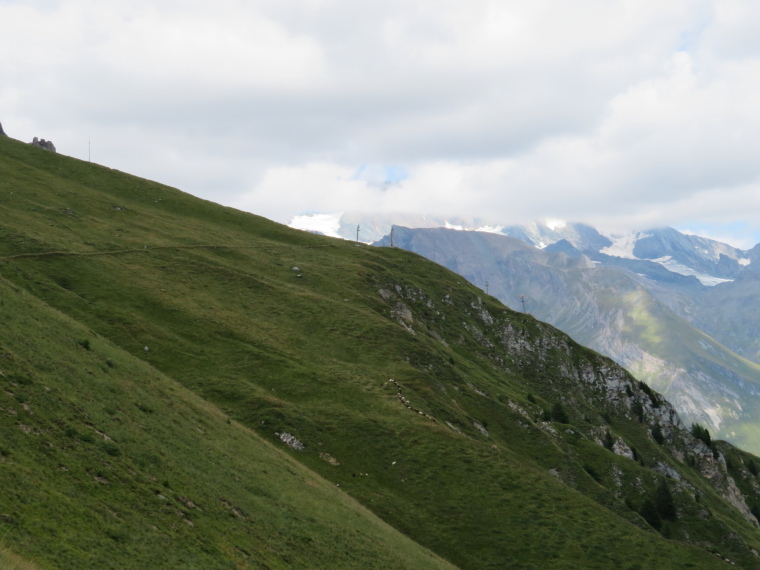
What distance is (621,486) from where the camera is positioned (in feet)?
291

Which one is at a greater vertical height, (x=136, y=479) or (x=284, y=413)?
(x=136, y=479)

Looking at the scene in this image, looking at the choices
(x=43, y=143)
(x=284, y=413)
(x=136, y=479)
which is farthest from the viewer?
(x=43, y=143)

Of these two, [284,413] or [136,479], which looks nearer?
[136,479]

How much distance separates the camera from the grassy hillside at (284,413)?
29.0 m

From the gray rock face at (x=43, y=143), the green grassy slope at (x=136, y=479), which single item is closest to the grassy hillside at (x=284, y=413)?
the green grassy slope at (x=136, y=479)

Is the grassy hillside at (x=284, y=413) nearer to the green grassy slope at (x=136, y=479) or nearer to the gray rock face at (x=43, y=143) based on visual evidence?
the green grassy slope at (x=136, y=479)

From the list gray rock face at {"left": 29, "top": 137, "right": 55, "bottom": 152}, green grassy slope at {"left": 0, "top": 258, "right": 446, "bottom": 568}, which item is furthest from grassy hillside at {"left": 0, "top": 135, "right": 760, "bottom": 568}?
gray rock face at {"left": 29, "top": 137, "right": 55, "bottom": 152}

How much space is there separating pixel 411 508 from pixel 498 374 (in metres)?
61.3

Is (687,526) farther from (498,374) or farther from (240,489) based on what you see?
Result: (240,489)

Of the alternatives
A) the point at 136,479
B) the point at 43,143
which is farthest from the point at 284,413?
the point at 43,143

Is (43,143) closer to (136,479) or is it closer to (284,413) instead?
(284,413)

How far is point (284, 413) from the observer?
6009cm

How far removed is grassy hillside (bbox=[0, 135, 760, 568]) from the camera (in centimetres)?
2895

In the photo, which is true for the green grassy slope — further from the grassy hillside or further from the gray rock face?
the gray rock face
